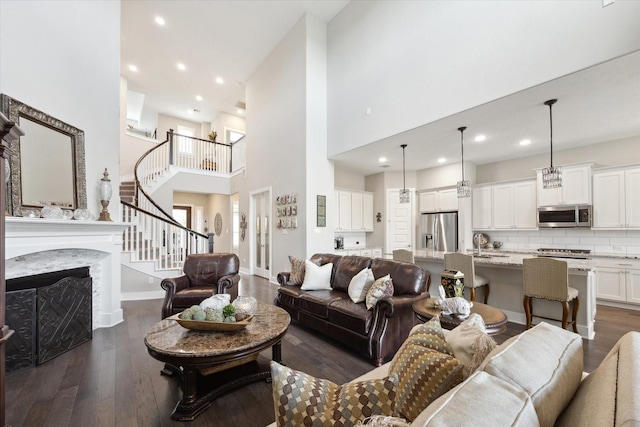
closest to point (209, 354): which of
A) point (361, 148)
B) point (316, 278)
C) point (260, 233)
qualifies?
point (316, 278)

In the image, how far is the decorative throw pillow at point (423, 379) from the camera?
915mm

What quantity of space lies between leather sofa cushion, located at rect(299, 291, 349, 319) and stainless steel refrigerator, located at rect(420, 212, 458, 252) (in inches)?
162

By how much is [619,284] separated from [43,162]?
8.02 m

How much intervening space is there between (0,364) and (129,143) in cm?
826

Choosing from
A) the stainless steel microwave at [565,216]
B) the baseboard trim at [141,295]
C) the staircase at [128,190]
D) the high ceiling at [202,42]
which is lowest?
the baseboard trim at [141,295]

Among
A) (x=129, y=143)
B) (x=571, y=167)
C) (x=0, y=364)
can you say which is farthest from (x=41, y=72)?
(x=571, y=167)


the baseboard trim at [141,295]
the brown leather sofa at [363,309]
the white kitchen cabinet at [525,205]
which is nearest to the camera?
the brown leather sofa at [363,309]

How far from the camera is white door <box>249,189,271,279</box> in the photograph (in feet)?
22.3

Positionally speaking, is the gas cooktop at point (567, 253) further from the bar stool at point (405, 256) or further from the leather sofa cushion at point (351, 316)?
the leather sofa cushion at point (351, 316)

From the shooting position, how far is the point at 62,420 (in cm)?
183

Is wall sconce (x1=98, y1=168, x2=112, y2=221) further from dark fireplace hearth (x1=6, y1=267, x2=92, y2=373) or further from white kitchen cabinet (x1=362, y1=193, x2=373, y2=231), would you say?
white kitchen cabinet (x1=362, y1=193, x2=373, y2=231)

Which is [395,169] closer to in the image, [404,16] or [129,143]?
[404,16]

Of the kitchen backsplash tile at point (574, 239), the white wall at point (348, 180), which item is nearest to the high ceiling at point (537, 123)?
the white wall at point (348, 180)

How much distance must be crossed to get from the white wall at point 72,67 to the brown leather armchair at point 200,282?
50.5 inches
